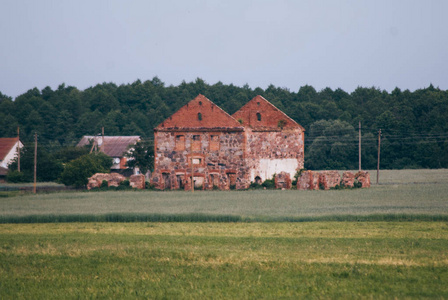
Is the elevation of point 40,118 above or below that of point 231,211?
above

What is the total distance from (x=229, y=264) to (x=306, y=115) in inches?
3989

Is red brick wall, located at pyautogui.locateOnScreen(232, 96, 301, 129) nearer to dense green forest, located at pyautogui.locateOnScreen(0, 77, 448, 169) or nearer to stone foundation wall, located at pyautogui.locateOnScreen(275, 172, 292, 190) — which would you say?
stone foundation wall, located at pyautogui.locateOnScreen(275, 172, 292, 190)

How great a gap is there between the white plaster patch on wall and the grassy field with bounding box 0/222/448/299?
39180mm

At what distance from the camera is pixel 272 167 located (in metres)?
69.7

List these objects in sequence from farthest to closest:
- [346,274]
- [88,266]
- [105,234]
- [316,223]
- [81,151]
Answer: [81,151] < [316,223] < [105,234] < [88,266] < [346,274]

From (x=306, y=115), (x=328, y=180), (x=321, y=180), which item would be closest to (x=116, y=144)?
(x=306, y=115)

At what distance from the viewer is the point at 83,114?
4931 inches

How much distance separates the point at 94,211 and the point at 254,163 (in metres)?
29.5

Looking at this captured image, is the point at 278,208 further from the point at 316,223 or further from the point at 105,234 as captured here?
the point at 105,234

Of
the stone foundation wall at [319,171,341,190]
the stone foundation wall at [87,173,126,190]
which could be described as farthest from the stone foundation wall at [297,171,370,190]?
the stone foundation wall at [87,173,126,190]

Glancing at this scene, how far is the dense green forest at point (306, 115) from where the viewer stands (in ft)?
336

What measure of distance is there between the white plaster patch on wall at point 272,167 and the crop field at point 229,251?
→ 24.9 metres

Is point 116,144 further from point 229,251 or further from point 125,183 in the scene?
point 229,251

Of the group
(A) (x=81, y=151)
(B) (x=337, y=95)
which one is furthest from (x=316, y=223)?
(B) (x=337, y=95)
